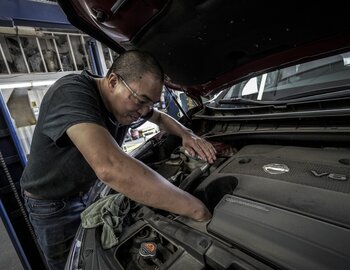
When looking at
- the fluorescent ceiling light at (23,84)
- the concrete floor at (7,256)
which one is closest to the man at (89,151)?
the concrete floor at (7,256)

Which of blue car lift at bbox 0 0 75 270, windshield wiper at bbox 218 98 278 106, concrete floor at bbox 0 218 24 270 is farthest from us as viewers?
concrete floor at bbox 0 218 24 270

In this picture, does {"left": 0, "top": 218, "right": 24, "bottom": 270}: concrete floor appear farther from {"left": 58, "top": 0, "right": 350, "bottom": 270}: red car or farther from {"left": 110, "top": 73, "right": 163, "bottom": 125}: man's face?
{"left": 110, "top": 73, "right": 163, "bottom": 125}: man's face

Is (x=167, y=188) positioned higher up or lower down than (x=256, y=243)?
higher up

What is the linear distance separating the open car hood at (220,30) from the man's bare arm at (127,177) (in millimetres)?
491

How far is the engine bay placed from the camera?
1.80 ft

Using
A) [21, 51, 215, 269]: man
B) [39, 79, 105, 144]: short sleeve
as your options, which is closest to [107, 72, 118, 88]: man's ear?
[21, 51, 215, 269]: man

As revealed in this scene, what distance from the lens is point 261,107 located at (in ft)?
3.69

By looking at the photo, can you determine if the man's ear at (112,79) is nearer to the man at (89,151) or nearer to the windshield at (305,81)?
the man at (89,151)

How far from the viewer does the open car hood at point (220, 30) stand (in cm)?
82

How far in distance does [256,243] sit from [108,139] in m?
0.56

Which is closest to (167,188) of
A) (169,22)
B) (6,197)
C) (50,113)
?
(50,113)

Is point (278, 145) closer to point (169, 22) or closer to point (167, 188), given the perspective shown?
point (167, 188)

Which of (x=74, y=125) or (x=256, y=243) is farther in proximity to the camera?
(x=74, y=125)

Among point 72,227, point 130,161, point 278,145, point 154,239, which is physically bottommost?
point 72,227
